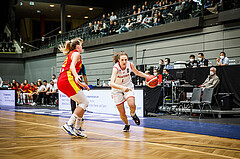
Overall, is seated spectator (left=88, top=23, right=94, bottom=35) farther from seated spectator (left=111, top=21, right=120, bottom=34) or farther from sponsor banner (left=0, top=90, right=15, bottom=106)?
sponsor banner (left=0, top=90, right=15, bottom=106)

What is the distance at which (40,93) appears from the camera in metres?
19.5

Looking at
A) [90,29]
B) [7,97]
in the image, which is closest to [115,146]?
[7,97]

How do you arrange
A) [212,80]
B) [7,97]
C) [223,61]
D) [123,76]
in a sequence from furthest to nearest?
[7,97], [223,61], [212,80], [123,76]

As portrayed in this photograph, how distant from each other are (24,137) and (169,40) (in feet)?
43.5

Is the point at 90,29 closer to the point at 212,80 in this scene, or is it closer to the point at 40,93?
the point at 40,93

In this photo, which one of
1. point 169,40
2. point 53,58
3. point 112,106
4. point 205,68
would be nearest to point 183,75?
point 205,68

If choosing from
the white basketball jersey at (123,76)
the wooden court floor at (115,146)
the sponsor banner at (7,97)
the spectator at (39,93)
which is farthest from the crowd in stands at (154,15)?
the wooden court floor at (115,146)

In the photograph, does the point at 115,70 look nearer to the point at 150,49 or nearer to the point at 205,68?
the point at 205,68

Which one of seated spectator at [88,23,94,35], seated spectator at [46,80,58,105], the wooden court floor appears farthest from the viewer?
seated spectator at [88,23,94,35]

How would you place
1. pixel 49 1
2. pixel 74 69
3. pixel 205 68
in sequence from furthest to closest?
pixel 49 1 → pixel 205 68 → pixel 74 69

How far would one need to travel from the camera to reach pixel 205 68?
1234 cm

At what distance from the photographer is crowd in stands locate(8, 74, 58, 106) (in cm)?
1845

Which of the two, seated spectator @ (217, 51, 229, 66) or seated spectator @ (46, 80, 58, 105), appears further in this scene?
seated spectator @ (46, 80, 58, 105)

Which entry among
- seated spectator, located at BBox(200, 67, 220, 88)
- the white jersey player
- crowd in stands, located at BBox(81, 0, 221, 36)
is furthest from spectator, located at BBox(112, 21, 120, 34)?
the white jersey player
